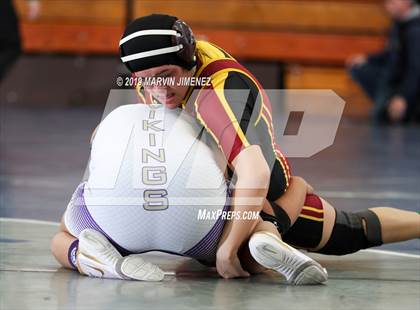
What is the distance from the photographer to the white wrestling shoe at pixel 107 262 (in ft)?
11.6

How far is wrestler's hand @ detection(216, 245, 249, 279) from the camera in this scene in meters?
3.54

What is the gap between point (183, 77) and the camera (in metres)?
3.67

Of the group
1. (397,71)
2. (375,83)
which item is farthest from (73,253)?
(375,83)

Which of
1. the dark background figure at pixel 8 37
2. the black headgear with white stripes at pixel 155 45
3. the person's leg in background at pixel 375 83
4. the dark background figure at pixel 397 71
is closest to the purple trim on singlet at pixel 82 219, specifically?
the black headgear with white stripes at pixel 155 45

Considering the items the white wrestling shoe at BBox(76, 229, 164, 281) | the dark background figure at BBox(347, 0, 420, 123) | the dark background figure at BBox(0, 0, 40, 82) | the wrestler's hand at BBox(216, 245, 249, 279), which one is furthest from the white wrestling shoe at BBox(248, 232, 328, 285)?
the dark background figure at BBox(347, 0, 420, 123)

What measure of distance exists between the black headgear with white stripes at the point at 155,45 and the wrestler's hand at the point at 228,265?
0.61 meters

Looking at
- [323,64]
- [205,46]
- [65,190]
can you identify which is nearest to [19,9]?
[323,64]

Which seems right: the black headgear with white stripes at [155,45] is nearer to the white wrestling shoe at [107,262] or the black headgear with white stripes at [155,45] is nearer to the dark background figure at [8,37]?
the white wrestling shoe at [107,262]

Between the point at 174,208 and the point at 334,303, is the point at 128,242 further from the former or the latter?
the point at 334,303

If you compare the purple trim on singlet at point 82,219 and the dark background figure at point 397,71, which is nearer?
the purple trim on singlet at point 82,219

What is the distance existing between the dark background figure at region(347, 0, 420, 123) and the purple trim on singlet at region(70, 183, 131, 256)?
7498 millimetres

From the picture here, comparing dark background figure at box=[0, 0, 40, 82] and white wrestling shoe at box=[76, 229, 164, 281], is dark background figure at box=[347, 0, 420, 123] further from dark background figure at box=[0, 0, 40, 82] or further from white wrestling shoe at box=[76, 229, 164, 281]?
white wrestling shoe at box=[76, 229, 164, 281]

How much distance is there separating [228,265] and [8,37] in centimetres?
602

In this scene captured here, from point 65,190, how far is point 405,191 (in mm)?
1772
